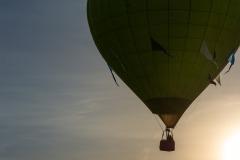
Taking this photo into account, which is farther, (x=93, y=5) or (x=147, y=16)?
(x=93, y=5)

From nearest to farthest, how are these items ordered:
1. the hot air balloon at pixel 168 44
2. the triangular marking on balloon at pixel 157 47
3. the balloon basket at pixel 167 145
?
the hot air balloon at pixel 168 44
the triangular marking on balloon at pixel 157 47
the balloon basket at pixel 167 145

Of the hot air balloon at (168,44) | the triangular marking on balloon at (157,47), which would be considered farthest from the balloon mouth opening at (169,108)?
the triangular marking on balloon at (157,47)

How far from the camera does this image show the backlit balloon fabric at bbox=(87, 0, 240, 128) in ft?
135

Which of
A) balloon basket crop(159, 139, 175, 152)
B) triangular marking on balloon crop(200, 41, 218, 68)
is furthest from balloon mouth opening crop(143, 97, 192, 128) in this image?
triangular marking on balloon crop(200, 41, 218, 68)

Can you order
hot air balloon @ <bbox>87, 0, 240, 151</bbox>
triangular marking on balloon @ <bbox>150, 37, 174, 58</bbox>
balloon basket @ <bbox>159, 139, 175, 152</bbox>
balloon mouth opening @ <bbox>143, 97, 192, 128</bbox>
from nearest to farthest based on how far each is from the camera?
A: hot air balloon @ <bbox>87, 0, 240, 151</bbox> → triangular marking on balloon @ <bbox>150, 37, 174, 58</bbox> → balloon basket @ <bbox>159, 139, 175, 152</bbox> → balloon mouth opening @ <bbox>143, 97, 192, 128</bbox>

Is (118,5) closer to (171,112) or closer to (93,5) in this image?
(93,5)

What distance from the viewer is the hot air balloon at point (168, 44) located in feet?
135

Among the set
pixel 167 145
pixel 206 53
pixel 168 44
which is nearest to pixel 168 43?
pixel 168 44

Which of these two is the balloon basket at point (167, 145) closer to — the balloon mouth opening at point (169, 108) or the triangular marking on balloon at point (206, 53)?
the balloon mouth opening at point (169, 108)

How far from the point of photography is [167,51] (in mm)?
41969

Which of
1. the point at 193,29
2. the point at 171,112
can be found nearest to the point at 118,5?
the point at 193,29

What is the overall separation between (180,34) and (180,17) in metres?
1.14

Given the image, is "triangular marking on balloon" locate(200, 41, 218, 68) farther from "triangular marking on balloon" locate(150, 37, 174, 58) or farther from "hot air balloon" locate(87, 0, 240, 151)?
"triangular marking on balloon" locate(150, 37, 174, 58)

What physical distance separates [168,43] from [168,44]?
7 centimetres
